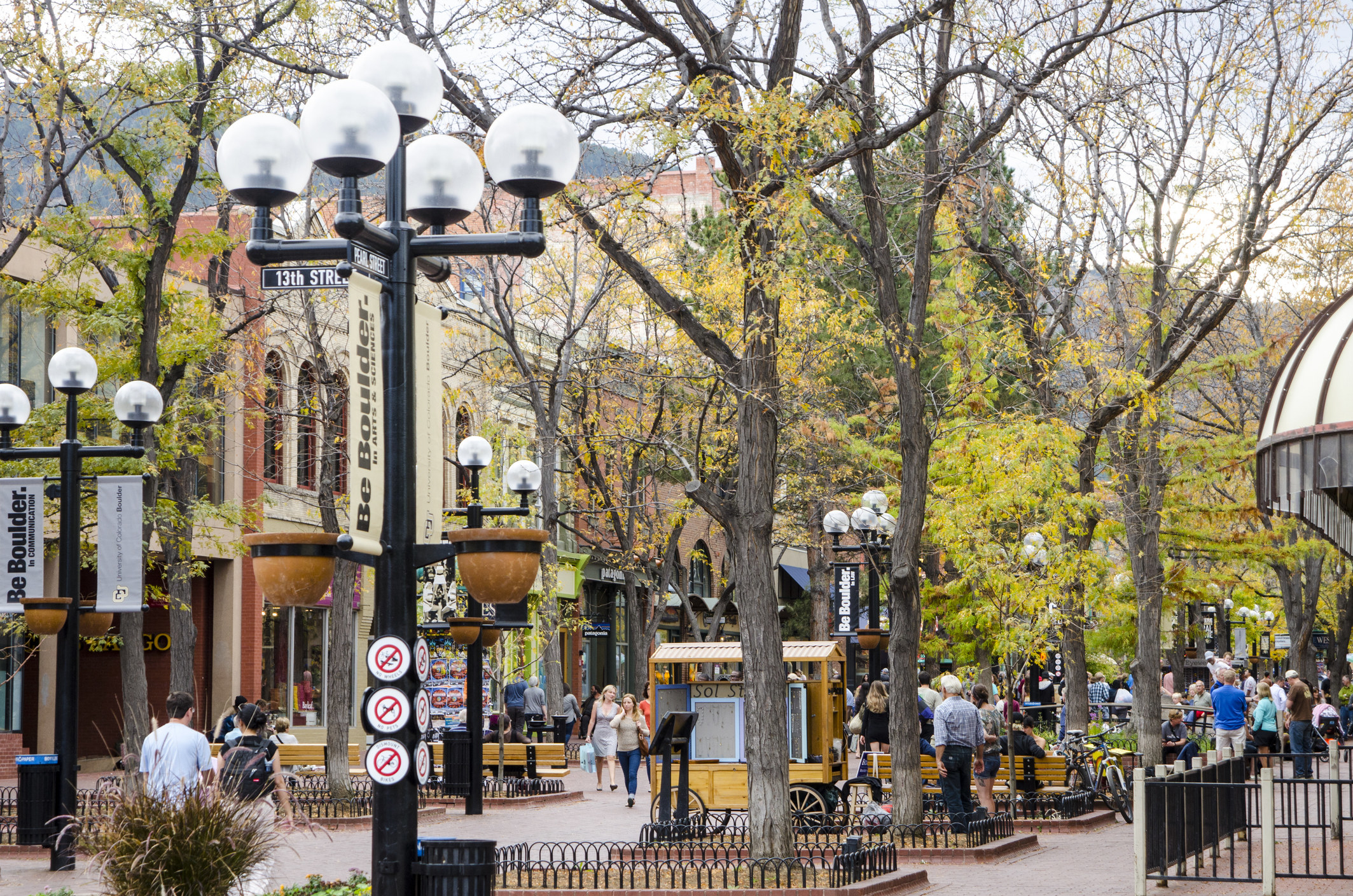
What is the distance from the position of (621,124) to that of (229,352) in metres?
13.6

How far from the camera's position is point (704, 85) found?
12.8 metres

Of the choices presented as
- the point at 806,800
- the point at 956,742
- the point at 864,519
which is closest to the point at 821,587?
the point at 864,519

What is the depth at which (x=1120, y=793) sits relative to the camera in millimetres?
19062

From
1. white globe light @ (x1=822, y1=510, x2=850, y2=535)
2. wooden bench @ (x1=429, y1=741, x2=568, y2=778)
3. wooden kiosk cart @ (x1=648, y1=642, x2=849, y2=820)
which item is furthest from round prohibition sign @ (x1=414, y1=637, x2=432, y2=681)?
white globe light @ (x1=822, y1=510, x2=850, y2=535)

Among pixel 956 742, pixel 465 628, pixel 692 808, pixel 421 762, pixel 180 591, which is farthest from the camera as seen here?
pixel 180 591

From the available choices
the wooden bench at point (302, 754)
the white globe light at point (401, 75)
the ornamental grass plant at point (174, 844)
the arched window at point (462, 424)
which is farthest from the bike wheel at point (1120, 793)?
the arched window at point (462, 424)

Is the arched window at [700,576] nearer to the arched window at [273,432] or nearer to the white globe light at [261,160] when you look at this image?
the arched window at [273,432]

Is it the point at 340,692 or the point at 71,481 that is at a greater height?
the point at 71,481

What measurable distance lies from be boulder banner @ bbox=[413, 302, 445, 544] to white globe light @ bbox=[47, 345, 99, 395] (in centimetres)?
862

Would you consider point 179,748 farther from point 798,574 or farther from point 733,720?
point 798,574

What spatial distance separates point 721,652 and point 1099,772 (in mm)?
6789

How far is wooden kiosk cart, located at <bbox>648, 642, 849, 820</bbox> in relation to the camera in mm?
16984

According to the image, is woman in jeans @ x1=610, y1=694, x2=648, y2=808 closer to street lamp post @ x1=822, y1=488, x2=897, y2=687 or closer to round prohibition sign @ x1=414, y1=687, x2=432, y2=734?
street lamp post @ x1=822, y1=488, x2=897, y2=687

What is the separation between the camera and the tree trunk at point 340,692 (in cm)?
2042
